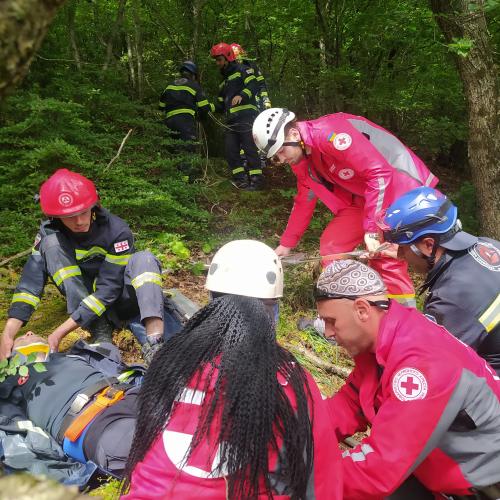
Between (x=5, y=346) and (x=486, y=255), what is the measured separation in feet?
10.7

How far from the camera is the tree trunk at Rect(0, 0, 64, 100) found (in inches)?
29.2

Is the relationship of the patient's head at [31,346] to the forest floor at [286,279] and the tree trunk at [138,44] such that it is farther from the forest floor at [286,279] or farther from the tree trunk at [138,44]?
the tree trunk at [138,44]

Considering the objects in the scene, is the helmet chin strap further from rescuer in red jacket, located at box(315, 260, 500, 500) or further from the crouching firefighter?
the crouching firefighter

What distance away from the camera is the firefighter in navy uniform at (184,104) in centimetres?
767

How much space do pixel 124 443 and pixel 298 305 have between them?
2.79 m

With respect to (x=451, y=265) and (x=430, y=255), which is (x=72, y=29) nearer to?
(x=430, y=255)

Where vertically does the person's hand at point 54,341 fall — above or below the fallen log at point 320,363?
above

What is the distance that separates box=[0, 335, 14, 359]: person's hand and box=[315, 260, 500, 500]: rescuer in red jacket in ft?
8.38

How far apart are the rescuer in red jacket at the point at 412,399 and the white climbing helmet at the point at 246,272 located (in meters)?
0.25

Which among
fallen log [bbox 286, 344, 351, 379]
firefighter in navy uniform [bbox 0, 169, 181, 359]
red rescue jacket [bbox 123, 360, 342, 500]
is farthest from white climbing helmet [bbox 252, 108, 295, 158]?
red rescue jacket [bbox 123, 360, 342, 500]

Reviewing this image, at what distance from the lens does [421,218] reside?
2.73m

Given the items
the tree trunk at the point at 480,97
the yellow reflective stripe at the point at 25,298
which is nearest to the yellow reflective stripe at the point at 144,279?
the yellow reflective stripe at the point at 25,298

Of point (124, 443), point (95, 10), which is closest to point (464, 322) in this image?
point (124, 443)

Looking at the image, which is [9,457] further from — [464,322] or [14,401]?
[464,322]
